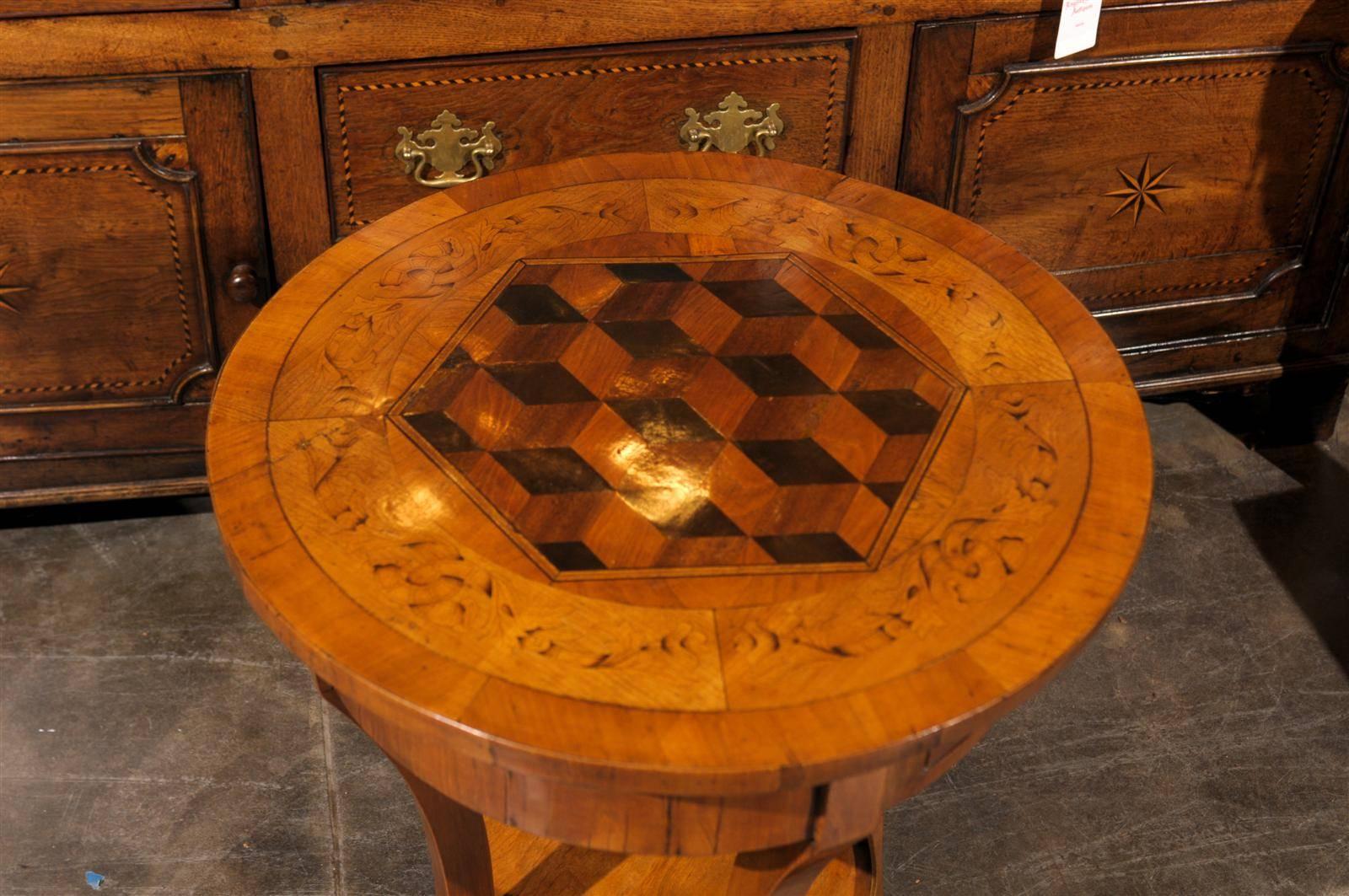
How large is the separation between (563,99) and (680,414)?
83 cm

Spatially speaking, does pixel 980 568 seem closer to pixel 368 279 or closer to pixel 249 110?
pixel 368 279

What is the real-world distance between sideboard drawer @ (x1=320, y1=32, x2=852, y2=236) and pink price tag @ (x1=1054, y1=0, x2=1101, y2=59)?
32cm

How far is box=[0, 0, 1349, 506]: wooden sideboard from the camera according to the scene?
1.96 m

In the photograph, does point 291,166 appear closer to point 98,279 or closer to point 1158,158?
point 98,279

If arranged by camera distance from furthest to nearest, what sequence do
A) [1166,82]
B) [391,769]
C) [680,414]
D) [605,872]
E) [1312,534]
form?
[1312,534] → [1166,82] → [391,769] → [605,872] → [680,414]

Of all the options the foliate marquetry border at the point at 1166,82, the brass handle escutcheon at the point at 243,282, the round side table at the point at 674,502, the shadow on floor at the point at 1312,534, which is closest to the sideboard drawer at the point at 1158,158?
the foliate marquetry border at the point at 1166,82

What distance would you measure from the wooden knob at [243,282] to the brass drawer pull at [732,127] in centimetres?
68

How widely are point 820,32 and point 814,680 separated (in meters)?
1.25

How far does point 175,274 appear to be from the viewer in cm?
213

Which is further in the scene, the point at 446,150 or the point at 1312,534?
the point at 1312,534

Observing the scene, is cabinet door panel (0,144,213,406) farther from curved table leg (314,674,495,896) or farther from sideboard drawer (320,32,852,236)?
curved table leg (314,674,495,896)

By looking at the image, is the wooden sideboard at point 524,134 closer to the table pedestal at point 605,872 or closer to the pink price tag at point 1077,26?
Answer: the pink price tag at point 1077,26

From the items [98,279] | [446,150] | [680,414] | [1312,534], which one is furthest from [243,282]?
[1312,534]

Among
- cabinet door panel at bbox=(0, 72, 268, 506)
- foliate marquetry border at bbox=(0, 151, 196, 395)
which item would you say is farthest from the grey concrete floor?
foliate marquetry border at bbox=(0, 151, 196, 395)
